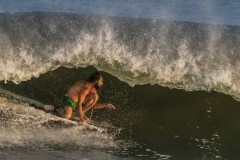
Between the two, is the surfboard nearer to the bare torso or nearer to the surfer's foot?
the surfer's foot

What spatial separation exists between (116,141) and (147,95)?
1.81 meters

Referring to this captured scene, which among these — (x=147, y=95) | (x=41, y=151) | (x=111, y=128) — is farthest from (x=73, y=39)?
(x=41, y=151)

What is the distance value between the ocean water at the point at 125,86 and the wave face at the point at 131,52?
0.7 inches

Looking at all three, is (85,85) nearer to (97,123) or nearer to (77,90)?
(77,90)

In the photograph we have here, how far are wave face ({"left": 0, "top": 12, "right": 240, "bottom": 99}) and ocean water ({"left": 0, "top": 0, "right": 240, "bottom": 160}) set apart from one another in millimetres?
17

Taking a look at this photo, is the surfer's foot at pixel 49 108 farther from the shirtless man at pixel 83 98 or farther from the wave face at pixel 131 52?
the wave face at pixel 131 52

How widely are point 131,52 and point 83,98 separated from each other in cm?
171

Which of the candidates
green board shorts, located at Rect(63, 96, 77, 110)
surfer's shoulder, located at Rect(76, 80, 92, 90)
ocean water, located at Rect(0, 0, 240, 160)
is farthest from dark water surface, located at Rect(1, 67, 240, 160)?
surfer's shoulder, located at Rect(76, 80, 92, 90)

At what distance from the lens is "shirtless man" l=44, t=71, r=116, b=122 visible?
770 centimetres

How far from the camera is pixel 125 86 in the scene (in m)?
8.86

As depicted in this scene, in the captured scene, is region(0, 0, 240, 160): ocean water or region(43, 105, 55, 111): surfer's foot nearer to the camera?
region(0, 0, 240, 160): ocean water

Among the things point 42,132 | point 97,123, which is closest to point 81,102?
point 97,123

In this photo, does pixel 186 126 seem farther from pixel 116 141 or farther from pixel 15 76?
pixel 15 76

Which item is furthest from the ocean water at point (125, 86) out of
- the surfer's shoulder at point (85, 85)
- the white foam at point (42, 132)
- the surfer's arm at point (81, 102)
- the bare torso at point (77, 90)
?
the surfer's shoulder at point (85, 85)
